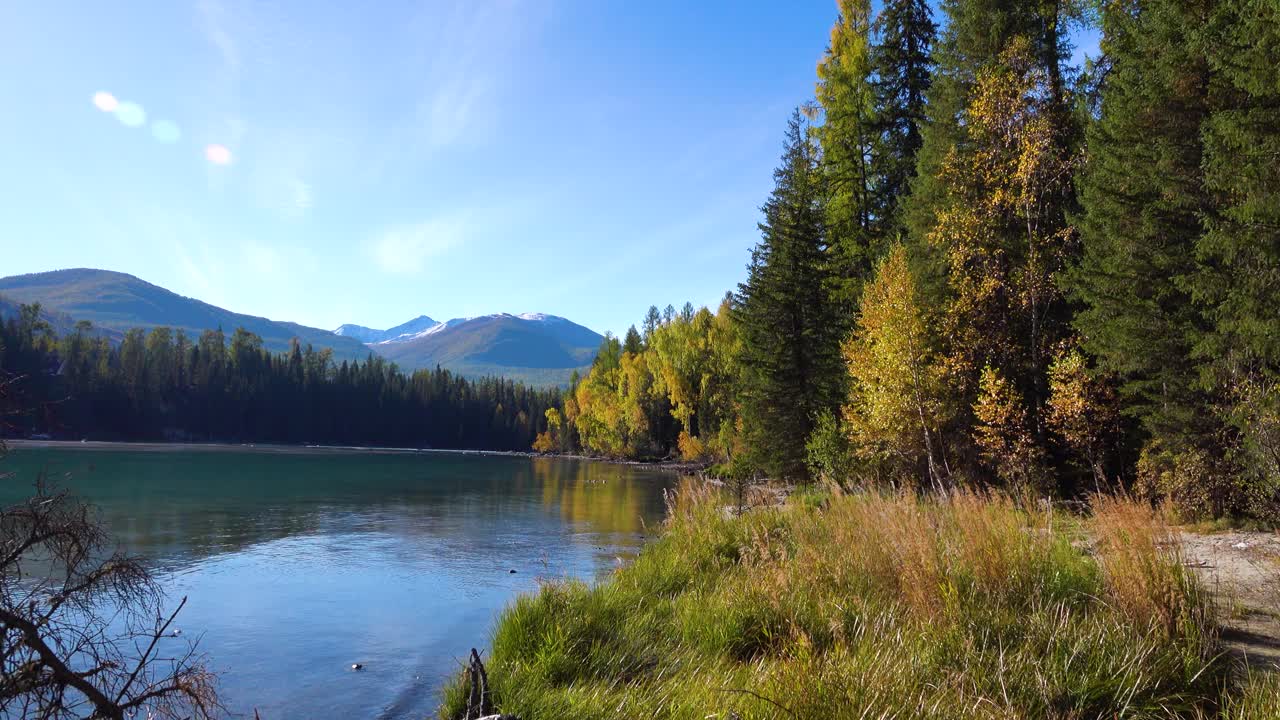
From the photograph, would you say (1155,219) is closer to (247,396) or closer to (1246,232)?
(1246,232)

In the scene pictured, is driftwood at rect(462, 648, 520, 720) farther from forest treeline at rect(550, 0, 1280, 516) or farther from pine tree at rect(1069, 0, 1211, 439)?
pine tree at rect(1069, 0, 1211, 439)

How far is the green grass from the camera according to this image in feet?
13.6

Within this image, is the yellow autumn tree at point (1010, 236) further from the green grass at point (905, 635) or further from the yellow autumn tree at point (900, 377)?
the green grass at point (905, 635)

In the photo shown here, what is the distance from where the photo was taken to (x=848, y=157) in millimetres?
28766

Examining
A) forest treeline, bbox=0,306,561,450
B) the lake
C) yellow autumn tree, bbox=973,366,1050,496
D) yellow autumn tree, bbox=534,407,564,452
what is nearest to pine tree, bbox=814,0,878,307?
yellow autumn tree, bbox=973,366,1050,496

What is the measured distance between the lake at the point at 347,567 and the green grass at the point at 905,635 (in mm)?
2396

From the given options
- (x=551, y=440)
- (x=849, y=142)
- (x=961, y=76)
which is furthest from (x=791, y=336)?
(x=551, y=440)

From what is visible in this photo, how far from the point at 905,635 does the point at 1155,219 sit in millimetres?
13595

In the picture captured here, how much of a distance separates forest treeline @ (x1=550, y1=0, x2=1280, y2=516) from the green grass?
488cm

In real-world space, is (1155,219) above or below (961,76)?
below

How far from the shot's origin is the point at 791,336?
29609 millimetres

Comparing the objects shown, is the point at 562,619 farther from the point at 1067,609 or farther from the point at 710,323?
the point at 710,323

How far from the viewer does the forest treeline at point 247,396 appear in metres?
100

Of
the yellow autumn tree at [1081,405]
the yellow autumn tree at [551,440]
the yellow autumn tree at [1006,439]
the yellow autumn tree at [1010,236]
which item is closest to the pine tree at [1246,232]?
the yellow autumn tree at [1081,405]
